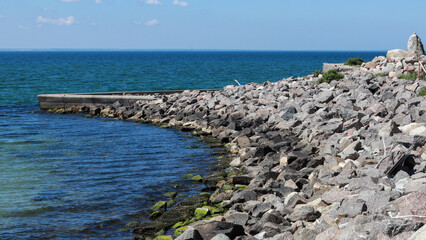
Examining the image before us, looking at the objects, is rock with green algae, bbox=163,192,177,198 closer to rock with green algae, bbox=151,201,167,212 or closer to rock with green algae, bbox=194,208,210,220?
rock with green algae, bbox=151,201,167,212

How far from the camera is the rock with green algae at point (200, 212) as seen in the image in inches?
342

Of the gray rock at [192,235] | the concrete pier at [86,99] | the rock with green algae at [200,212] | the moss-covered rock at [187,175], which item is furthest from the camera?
the concrete pier at [86,99]

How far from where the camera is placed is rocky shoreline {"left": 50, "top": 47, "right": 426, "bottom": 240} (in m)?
6.40

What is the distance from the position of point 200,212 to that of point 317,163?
121 inches

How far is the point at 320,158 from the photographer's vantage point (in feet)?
34.6

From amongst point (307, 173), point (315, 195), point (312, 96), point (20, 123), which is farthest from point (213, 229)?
point (20, 123)

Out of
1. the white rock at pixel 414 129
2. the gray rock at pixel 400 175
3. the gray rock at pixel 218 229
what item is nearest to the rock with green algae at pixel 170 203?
the gray rock at pixel 218 229

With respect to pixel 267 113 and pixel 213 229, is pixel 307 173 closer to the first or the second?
pixel 213 229

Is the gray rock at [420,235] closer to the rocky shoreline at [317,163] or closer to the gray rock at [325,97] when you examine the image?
the rocky shoreline at [317,163]

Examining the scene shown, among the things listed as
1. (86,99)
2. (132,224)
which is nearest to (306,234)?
(132,224)

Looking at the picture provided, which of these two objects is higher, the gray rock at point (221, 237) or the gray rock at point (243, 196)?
the gray rock at point (221, 237)

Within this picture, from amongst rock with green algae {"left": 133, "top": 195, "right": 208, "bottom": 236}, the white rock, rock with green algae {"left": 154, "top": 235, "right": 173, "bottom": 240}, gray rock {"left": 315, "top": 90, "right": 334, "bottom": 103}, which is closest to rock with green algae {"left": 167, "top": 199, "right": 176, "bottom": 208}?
rock with green algae {"left": 133, "top": 195, "right": 208, "bottom": 236}

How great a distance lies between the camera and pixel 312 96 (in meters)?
18.0

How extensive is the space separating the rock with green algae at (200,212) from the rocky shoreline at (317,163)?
0.02 metres
